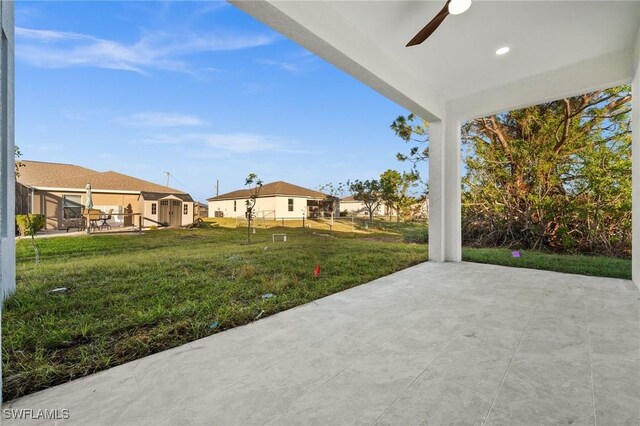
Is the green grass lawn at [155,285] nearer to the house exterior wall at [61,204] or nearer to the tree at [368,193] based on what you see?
the house exterior wall at [61,204]

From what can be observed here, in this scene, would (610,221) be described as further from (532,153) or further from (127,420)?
(127,420)

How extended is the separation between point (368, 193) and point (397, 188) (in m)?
0.78

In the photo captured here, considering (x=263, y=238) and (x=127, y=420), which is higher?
(x=263, y=238)

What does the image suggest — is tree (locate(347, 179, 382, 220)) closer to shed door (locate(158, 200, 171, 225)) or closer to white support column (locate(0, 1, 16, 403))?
shed door (locate(158, 200, 171, 225))

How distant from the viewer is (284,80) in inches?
156

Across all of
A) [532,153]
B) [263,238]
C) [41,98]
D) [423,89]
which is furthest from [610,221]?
[41,98]

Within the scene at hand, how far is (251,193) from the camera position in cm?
379

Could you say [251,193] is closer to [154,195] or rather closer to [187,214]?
[187,214]

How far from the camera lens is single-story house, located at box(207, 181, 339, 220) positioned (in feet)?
12.3

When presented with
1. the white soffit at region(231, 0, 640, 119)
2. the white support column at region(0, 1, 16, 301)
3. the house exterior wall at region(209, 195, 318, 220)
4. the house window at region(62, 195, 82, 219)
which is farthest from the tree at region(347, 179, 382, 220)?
the white support column at region(0, 1, 16, 301)

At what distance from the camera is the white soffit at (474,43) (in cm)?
238

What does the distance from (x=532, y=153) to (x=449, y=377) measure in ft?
17.4

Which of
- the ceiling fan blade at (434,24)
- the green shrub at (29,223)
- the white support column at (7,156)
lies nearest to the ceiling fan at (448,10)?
the ceiling fan blade at (434,24)

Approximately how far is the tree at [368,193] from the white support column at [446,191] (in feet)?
4.49
